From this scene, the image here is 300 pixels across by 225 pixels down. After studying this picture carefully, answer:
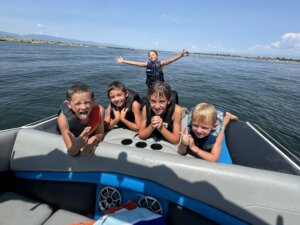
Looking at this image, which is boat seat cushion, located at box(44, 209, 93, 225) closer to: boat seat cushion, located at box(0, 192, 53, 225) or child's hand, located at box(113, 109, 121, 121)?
boat seat cushion, located at box(0, 192, 53, 225)

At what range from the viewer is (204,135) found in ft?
7.80

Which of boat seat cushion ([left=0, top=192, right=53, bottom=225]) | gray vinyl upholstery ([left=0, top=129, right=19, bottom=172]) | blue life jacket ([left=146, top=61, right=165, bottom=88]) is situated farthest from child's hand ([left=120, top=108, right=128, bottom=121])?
blue life jacket ([left=146, top=61, right=165, bottom=88])

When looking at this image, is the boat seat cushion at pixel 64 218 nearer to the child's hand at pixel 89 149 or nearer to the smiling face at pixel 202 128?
the child's hand at pixel 89 149

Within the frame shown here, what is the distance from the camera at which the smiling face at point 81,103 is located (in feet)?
6.97

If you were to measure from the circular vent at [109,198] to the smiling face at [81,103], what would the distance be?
0.86 metres

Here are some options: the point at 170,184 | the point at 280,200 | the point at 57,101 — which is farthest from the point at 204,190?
the point at 57,101

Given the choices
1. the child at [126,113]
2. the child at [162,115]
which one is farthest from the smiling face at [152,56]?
the child at [162,115]

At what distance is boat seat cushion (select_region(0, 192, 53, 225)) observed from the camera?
1953 mm

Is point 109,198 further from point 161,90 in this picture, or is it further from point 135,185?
point 161,90

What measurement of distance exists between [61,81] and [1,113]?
5.15m

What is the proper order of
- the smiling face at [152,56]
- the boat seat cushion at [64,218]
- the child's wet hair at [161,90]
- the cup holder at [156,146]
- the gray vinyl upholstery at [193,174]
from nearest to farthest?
1. the gray vinyl upholstery at [193,174]
2. the boat seat cushion at [64,218]
3. the child's wet hair at [161,90]
4. the cup holder at [156,146]
5. the smiling face at [152,56]

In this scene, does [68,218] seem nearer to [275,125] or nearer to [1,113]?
[1,113]

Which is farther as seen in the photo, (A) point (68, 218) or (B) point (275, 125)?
(B) point (275, 125)

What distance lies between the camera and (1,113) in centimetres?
650
